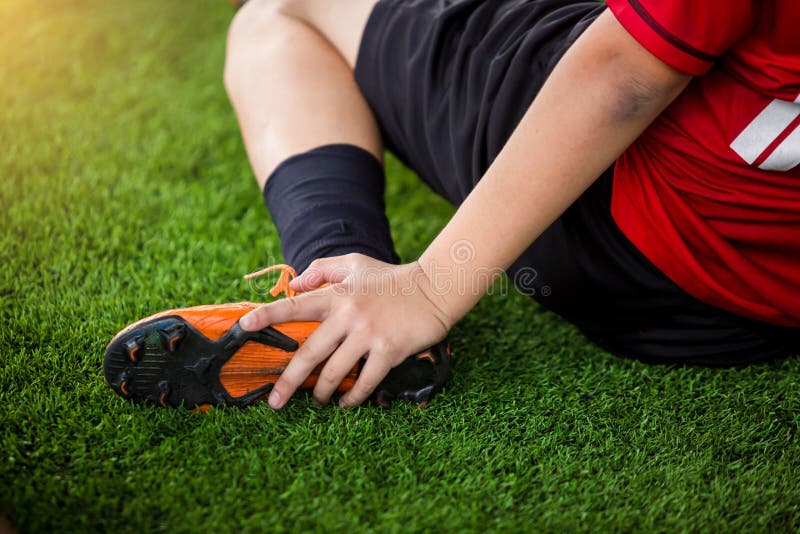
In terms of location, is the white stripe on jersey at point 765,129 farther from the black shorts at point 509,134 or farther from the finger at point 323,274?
the finger at point 323,274

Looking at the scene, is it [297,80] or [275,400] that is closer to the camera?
[275,400]

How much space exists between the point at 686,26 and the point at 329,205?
19.6 inches

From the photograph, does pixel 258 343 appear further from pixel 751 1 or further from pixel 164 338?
pixel 751 1

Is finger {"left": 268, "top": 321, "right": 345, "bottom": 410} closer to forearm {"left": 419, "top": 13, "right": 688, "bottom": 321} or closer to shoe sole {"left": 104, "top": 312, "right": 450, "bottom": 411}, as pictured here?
shoe sole {"left": 104, "top": 312, "right": 450, "bottom": 411}

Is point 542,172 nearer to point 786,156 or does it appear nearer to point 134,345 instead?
point 786,156

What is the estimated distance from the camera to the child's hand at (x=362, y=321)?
0.85 m

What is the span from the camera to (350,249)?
951 millimetres

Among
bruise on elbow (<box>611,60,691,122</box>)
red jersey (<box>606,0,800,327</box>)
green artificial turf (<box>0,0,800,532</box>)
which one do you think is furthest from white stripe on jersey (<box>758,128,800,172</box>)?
green artificial turf (<box>0,0,800,532</box>)

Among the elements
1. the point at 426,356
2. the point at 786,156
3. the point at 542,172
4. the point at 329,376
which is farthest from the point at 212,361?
the point at 786,156

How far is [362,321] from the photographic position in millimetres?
845

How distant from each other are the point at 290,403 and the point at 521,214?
36cm

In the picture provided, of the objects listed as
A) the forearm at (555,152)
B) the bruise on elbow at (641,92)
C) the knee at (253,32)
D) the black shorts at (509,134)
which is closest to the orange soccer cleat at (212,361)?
the forearm at (555,152)

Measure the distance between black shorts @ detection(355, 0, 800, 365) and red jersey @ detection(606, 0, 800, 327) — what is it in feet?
0.14

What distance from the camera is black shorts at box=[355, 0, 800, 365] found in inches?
36.8
